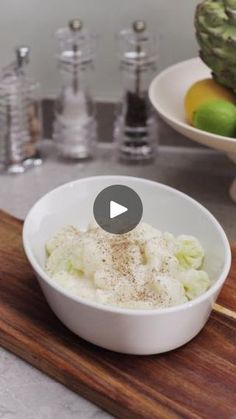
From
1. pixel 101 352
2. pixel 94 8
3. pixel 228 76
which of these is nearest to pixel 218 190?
pixel 228 76

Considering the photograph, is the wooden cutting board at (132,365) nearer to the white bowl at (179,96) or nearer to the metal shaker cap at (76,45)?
the white bowl at (179,96)

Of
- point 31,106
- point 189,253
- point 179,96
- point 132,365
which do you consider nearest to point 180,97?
point 179,96

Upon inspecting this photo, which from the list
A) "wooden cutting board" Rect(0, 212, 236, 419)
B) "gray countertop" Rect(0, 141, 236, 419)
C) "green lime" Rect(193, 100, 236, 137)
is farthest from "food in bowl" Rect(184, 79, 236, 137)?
"wooden cutting board" Rect(0, 212, 236, 419)

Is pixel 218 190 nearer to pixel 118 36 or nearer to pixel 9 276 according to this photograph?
pixel 118 36

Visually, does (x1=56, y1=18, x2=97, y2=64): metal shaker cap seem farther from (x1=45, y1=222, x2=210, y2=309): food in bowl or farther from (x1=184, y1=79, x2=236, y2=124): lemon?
(x1=45, y1=222, x2=210, y2=309): food in bowl

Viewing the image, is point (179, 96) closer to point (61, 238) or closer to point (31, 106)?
point (31, 106)

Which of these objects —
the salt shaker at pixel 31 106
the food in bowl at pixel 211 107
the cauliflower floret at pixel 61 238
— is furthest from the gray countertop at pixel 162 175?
the cauliflower floret at pixel 61 238
